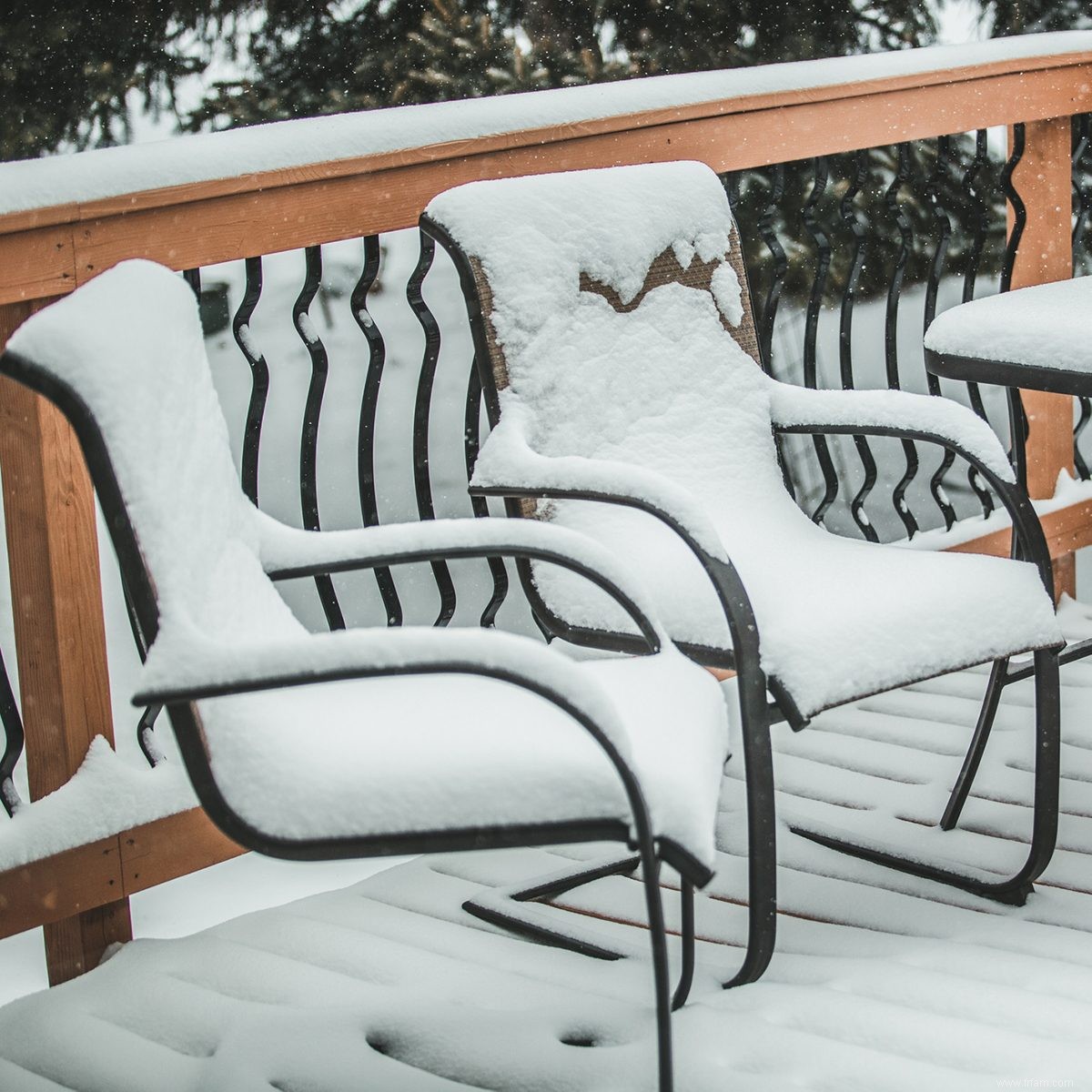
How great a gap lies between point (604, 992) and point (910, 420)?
2.80ft

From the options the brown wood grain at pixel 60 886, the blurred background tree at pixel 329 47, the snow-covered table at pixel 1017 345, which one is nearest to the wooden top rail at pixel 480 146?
the snow-covered table at pixel 1017 345

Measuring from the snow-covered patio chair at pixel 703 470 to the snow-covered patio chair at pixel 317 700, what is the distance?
203mm

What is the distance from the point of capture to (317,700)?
5.48 feet

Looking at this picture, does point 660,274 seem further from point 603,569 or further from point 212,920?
point 212,920

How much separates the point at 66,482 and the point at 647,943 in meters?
1.00

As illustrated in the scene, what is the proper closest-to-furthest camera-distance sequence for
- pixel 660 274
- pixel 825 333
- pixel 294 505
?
pixel 660 274 < pixel 294 505 < pixel 825 333

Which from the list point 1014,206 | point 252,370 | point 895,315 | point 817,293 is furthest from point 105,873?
point 1014,206

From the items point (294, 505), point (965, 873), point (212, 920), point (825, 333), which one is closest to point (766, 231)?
point (965, 873)

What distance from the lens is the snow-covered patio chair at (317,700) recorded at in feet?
4.43

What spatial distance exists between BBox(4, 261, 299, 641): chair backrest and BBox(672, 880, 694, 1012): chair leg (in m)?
0.61

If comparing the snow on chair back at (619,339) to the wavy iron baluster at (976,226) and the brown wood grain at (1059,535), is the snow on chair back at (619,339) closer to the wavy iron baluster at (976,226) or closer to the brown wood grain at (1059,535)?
the wavy iron baluster at (976,226)

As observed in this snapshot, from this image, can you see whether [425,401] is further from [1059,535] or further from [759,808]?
[1059,535]

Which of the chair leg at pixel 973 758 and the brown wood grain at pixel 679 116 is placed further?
the chair leg at pixel 973 758

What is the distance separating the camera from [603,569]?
5.67 ft
